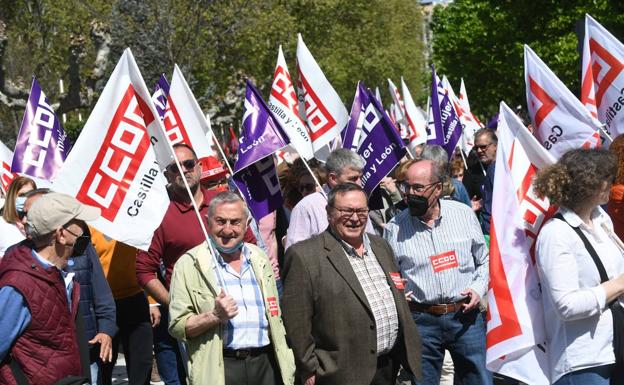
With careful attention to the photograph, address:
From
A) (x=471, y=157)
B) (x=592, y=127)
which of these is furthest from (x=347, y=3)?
(x=592, y=127)

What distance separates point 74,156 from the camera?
6.23 metres

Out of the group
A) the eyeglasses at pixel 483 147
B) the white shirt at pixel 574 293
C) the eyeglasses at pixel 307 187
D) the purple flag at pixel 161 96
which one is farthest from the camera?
the purple flag at pixel 161 96

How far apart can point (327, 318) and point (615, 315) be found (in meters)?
1.40

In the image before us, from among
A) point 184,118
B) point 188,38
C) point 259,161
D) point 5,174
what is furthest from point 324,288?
point 188,38

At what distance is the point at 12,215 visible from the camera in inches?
282

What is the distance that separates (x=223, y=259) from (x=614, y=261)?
1.94 meters

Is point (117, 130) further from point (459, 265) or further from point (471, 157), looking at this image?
point (471, 157)

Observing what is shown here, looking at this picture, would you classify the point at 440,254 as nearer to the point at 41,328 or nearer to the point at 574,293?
the point at 574,293

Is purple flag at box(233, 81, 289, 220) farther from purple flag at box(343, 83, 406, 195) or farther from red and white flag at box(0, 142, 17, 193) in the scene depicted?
red and white flag at box(0, 142, 17, 193)

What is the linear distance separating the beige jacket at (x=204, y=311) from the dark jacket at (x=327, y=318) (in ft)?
0.29

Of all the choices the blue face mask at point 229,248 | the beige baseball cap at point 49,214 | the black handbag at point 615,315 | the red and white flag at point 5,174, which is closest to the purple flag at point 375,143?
the red and white flag at point 5,174

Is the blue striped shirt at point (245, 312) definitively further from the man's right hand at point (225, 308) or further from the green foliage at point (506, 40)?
the green foliage at point (506, 40)

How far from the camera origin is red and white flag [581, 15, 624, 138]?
8.55 m

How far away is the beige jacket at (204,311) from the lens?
5.51 m
